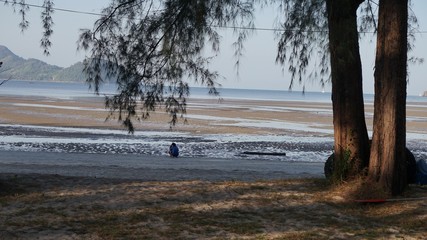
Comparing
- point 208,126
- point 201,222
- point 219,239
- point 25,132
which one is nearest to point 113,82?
point 201,222

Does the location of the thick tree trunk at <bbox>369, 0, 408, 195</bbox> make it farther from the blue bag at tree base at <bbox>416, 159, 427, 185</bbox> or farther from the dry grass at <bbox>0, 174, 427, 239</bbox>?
the blue bag at tree base at <bbox>416, 159, 427, 185</bbox>

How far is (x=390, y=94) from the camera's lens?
25.4 feet

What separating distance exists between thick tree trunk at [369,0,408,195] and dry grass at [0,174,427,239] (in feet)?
1.73

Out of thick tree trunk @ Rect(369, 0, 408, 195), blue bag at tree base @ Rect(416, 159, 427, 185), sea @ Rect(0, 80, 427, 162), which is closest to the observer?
thick tree trunk @ Rect(369, 0, 408, 195)

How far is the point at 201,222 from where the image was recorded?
21.6ft

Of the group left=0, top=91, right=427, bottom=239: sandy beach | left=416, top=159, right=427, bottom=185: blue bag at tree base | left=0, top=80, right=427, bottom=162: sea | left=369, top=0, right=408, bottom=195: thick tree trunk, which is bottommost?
left=0, top=80, right=427, bottom=162: sea

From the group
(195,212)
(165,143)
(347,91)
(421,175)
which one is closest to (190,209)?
(195,212)

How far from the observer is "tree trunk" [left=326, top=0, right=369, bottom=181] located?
832cm

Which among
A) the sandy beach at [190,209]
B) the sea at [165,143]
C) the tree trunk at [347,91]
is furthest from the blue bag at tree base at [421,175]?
the sea at [165,143]

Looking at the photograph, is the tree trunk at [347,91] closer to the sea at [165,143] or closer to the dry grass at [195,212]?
the dry grass at [195,212]

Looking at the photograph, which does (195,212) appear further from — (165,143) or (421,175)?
(165,143)

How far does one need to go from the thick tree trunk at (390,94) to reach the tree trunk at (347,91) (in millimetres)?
523

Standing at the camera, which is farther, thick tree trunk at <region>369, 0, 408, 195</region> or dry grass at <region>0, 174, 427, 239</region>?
thick tree trunk at <region>369, 0, 408, 195</region>

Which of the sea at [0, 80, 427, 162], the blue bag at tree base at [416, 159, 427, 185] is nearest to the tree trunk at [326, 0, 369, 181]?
the blue bag at tree base at [416, 159, 427, 185]
